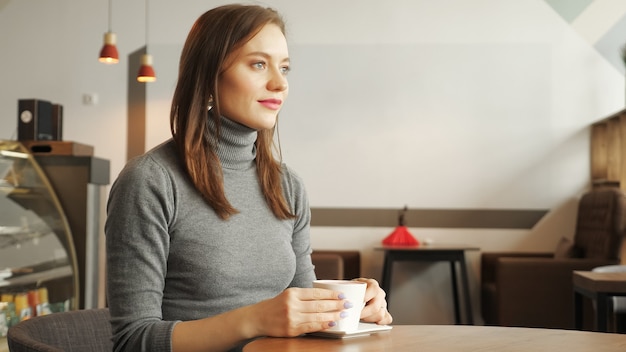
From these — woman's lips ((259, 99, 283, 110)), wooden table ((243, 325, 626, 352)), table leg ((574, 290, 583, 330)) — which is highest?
woman's lips ((259, 99, 283, 110))

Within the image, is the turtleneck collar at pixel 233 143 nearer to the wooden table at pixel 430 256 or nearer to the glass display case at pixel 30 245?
the glass display case at pixel 30 245

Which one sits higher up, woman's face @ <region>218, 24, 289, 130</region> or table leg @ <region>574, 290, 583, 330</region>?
woman's face @ <region>218, 24, 289, 130</region>

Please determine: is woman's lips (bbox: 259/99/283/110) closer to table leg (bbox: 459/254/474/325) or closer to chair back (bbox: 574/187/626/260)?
chair back (bbox: 574/187/626/260)

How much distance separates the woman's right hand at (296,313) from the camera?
131 cm

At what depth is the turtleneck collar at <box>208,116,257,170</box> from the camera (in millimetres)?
1656

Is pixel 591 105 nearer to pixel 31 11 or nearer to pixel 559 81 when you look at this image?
pixel 559 81

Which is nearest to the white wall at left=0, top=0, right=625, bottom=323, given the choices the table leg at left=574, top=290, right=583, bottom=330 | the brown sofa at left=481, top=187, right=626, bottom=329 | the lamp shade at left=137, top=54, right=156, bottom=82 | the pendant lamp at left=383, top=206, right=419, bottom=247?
the pendant lamp at left=383, top=206, right=419, bottom=247

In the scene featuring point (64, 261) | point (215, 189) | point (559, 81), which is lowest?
point (64, 261)

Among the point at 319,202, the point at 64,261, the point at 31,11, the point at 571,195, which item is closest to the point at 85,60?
the point at 31,11

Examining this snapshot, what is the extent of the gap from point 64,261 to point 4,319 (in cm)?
60

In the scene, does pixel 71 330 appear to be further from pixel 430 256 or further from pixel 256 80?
pixel 430 256

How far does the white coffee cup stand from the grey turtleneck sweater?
0.68ft

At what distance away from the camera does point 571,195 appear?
6387 mm

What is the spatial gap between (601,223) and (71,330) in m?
4.50
